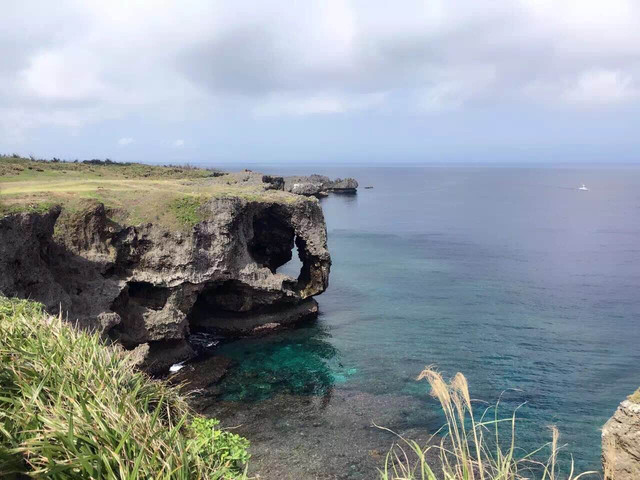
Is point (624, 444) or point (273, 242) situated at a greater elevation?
point (273, 242)

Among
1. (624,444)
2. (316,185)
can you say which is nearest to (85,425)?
(624,444)

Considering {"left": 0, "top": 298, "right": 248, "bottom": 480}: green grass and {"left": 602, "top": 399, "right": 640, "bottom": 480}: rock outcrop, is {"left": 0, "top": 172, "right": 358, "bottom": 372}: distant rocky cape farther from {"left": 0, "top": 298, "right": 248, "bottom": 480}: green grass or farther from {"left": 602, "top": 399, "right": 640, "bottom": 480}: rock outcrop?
{"left": 602, "top": 399, "right": 640, "bottom": 480}: rock outcrop

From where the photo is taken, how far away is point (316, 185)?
15388 cm

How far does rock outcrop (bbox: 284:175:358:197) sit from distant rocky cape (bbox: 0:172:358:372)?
94279 millimetres

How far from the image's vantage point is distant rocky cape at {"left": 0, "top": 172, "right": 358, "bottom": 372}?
27969 mm

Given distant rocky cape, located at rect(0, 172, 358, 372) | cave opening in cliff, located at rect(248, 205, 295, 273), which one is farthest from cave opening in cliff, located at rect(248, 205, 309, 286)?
distant rocky cape, located at rect(0, 172, 358, 372)

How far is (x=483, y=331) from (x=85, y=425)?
119ft

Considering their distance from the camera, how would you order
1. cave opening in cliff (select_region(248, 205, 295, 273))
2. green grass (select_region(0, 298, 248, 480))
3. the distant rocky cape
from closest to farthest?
1. green grass (select_region(0, 298, 248, 480))
2. the distant rocky cape
3. cave opening in cliff (select_region(248, 205, 295, 273))

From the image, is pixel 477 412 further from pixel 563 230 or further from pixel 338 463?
pixel 563 230

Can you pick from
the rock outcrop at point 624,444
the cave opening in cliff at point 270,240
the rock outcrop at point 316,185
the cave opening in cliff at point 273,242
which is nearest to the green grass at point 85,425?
the rock outcrop at point 624,444

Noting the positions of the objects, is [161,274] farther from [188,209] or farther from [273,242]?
[273,242]

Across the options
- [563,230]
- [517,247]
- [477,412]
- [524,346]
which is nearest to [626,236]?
[563,230]

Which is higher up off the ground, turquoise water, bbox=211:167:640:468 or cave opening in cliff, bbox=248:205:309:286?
cave opening in cliff, bbox=248:205:309:286

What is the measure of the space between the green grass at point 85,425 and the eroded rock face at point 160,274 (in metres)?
19.1
